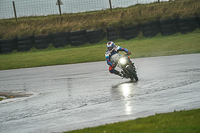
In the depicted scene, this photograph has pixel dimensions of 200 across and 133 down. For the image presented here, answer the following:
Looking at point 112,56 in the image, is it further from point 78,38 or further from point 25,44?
point 25,44

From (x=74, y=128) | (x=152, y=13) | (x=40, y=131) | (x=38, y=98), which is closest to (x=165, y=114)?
(x=74, y=128)

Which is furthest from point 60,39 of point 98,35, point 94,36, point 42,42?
point 98,35

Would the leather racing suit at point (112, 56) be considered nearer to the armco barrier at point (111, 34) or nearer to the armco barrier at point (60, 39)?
the armco barrier at point (111, 34)

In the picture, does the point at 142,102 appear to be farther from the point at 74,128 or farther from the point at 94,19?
the point at 94,19

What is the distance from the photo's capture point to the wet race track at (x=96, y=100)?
7.92m

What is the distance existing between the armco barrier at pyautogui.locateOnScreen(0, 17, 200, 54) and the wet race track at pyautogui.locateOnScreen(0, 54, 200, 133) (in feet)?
40.5

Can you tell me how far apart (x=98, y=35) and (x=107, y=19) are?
343 centimetres

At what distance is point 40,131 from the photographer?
7.36 metres

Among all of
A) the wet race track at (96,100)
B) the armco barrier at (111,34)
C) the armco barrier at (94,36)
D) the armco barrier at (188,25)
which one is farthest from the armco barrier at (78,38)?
the wet race track at (96,100)

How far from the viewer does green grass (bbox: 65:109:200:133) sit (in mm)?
5871

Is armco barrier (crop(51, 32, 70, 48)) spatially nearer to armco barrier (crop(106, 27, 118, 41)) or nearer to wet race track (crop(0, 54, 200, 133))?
armco barrier (crop(106, 27, 118, 41))

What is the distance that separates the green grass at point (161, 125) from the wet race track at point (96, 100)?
706 millimetres

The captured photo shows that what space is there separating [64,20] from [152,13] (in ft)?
31.7

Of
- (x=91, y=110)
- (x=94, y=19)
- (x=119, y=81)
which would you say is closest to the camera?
(x=91, y=110)
